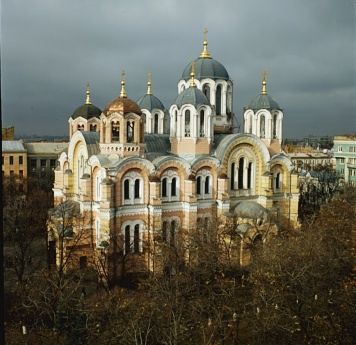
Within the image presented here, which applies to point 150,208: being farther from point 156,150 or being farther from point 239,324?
point 239,324

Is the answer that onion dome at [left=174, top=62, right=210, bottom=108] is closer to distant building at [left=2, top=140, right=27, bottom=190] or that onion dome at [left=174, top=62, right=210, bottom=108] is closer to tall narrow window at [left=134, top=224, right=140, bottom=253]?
tall narrow window at [left=134, top=224, right=140, bottom=253]

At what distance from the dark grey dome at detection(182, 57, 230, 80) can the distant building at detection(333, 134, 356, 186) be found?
1025 inches

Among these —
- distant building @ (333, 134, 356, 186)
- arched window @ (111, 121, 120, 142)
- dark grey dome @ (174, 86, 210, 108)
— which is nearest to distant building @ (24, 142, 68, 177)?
arched window @ (111, 121, 120, 142)

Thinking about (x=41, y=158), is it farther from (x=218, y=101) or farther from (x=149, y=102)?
(x=218, y=101)

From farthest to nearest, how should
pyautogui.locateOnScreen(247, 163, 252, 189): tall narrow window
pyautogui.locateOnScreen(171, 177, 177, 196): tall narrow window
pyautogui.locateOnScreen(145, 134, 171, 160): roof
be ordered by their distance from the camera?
pyautogui.locateOnScreen(247, 163, 252, 189): tall narrow window → pyautogui.locateOnScreen(145, 134, 171, 160): roof → pyautogui.locateOnScreen(171, 177, 177, 196): tall narrow window

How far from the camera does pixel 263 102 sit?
2970 centimetres

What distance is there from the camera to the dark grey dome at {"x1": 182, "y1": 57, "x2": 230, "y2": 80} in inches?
1211

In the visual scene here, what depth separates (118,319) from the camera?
1365cm

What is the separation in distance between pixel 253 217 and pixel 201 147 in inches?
208

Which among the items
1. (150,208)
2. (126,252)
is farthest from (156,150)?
(126,252)

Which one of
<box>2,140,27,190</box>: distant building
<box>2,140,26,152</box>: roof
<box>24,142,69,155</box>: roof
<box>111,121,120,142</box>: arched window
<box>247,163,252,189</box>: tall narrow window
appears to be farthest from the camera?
<box>24,142,69,155</box>: roof

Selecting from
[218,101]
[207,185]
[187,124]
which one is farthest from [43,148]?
[207,185]

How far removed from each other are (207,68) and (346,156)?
29.1 m

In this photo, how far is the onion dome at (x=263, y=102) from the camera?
29.6 m
